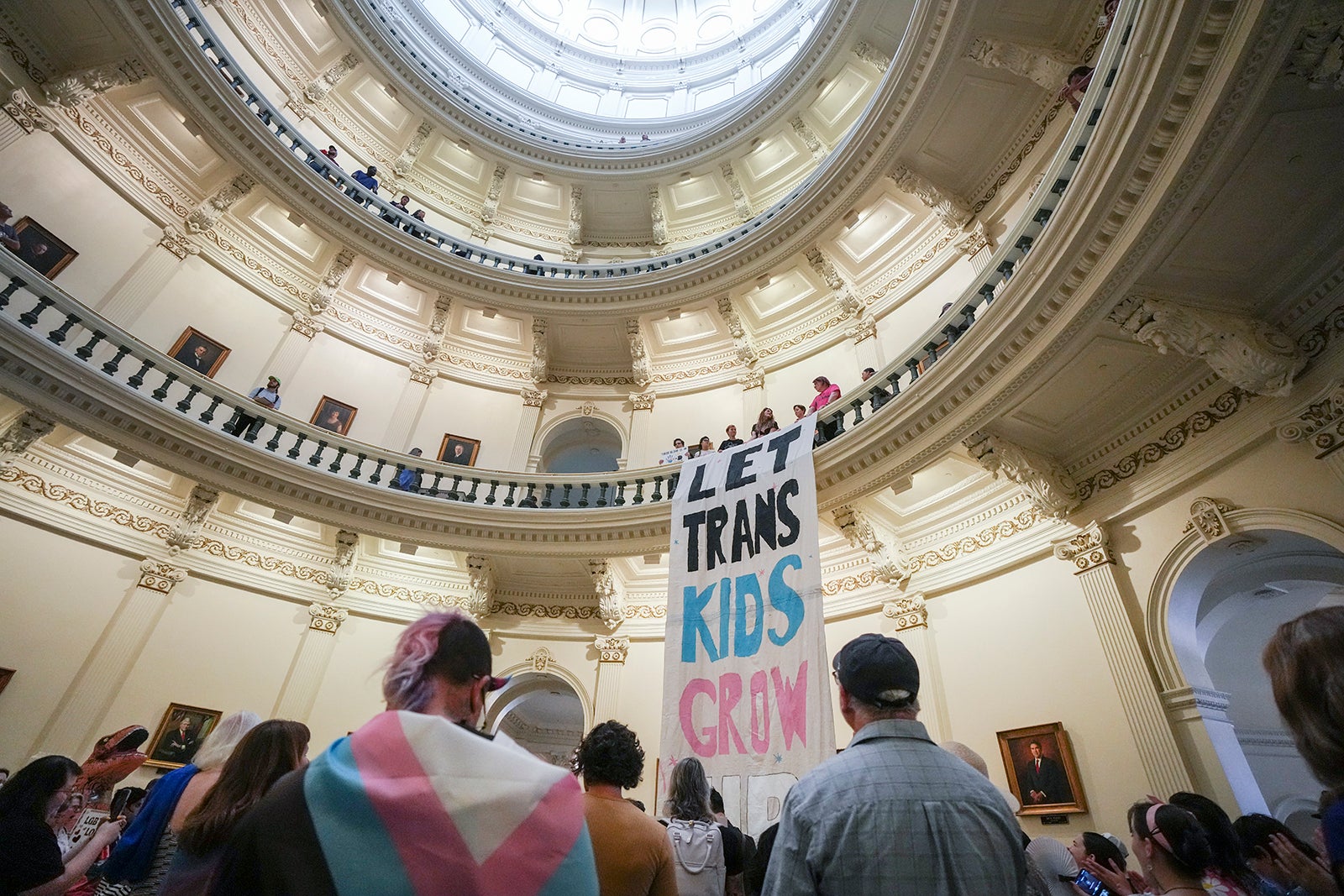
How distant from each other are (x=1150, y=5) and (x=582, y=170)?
46.0 feet

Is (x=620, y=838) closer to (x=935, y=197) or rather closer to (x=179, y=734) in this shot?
(x=179, y=734)

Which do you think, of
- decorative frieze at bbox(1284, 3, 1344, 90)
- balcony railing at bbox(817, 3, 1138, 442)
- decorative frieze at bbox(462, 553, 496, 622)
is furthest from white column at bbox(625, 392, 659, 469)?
decorative frieze at bbox(1284, 3, 1344, 90)

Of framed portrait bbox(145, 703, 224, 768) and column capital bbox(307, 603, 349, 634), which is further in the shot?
column capital bbox(307, 603, 349, 634)

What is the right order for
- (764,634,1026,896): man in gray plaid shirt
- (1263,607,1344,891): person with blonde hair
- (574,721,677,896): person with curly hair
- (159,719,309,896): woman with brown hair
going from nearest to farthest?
1. (1263,607,1344,891): person with blonde hair
2. (764,634,1026,896): man in gray plaid shirt
3. (159,719,309,896): woman with brown hair
4. (574,721,677,896): person with curly hair

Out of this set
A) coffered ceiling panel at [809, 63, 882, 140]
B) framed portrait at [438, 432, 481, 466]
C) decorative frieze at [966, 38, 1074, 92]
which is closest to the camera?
decorative frieze at [966, 38, 1074, 92]

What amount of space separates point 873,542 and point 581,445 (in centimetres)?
740

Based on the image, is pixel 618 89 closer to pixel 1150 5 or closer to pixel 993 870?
pixel 1150 5

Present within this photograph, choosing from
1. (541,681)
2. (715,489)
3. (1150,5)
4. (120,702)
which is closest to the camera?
(1150,5)

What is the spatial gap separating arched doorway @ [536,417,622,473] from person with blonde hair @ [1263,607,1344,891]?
12.3 m

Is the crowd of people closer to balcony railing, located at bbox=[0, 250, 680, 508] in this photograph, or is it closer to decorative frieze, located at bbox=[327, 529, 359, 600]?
decorative frieze, located at bbox=[327, 529, 359, 600]

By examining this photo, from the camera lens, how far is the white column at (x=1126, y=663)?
5.70 m

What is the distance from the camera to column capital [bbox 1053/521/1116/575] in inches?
264

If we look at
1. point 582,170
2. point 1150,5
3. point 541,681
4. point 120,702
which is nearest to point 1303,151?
point 1150,5

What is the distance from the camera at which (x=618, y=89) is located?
21906 mm
